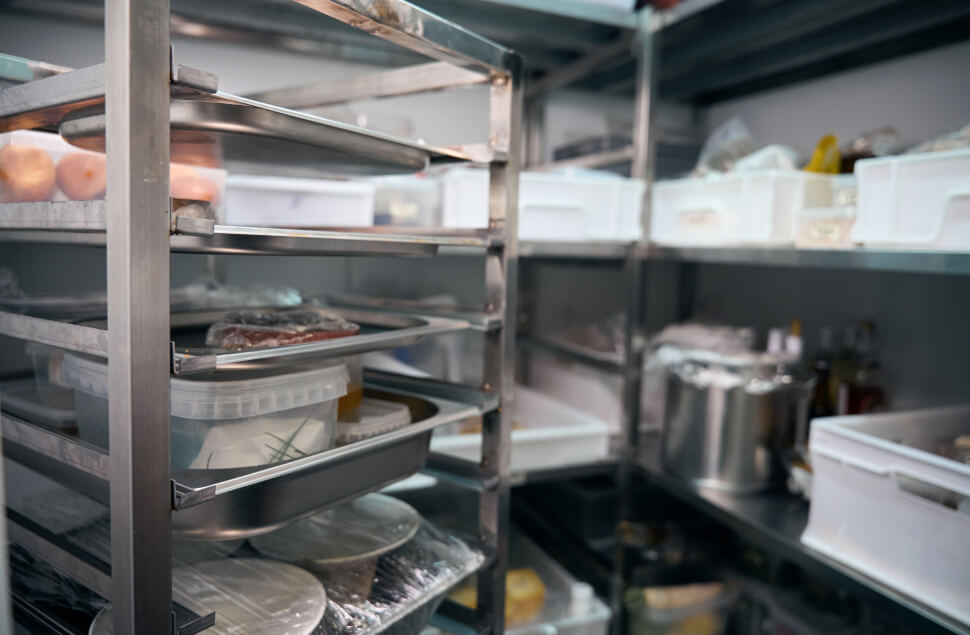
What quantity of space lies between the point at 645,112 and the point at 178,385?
1286mm

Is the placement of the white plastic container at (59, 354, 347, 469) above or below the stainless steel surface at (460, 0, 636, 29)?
below

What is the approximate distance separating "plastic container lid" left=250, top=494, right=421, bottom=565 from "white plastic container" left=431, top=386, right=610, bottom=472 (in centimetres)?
42

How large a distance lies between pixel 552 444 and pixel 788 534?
1.80ft

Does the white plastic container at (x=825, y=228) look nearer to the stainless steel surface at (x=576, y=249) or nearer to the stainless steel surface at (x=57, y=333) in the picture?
the stainless steel surface at (x=576, y=249)

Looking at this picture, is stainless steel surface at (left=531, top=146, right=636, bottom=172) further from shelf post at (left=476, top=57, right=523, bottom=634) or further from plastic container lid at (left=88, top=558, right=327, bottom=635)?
plastic container lid at (left=88, top=558, right=327, bottom=635)

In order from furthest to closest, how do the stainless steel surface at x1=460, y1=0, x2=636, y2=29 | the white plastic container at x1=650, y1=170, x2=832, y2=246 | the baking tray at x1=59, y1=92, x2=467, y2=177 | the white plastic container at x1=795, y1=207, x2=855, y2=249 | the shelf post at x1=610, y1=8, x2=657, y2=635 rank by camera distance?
the shelf post at x1=610, y1=8, x2=657, y2=635 → the stainless steel surface at x1=460, y1=0, x2=636, y2=29 → the white plastic container at x1=650, y1=170, x2=832, y2=246 → the white plastic container at x1=795, y1=207, x2=855, y2=249 → the baking tray at x1=59, y1=92, x2=467, y2=177

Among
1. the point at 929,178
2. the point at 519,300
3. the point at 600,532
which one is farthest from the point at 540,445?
the point at 929,178

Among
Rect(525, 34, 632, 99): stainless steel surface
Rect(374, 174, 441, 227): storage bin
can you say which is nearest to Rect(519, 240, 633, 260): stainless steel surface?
Rect(374, 174, 441, 227): storage bin

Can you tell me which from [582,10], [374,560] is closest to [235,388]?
[374,560]

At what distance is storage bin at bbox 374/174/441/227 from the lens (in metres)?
1.44

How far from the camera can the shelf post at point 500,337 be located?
91 cm

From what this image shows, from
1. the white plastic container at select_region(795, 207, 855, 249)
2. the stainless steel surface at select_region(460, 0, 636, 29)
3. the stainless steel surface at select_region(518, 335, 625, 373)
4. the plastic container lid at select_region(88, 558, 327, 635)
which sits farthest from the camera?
the stainless steel surface at select_region(518, 335, 625, 373)

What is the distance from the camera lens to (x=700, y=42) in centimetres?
167

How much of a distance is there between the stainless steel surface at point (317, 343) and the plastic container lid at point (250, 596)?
285mm
